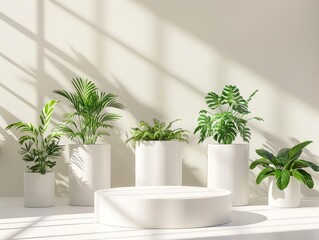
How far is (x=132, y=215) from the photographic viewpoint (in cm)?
575

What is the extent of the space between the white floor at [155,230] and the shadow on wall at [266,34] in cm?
186

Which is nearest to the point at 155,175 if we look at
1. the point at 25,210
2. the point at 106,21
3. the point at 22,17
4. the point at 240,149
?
the point at 240,149

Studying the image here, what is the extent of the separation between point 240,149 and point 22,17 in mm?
3408

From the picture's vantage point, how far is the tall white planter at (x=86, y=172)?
24.3 feet

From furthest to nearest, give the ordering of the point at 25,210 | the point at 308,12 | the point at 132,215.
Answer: the point at 308,12
the point at 25,210
the point at 132,215

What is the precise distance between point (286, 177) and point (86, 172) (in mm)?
2292

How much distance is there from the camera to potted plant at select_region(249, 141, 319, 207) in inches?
277

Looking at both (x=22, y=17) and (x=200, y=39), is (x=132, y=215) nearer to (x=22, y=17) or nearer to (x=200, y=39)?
(x=200, y=39)

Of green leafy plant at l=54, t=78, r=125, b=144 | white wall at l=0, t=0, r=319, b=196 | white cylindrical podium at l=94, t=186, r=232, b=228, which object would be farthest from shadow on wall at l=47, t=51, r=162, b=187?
white cylindrical podium at l=94, t=186, r=232, b=228

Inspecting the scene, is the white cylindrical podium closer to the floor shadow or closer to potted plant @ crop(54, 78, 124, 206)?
the floor shadow

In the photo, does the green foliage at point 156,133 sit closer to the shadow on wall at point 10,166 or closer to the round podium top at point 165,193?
the round podium top at point 165,193

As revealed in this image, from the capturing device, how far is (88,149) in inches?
293

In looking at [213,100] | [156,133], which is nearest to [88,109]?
[156,133]

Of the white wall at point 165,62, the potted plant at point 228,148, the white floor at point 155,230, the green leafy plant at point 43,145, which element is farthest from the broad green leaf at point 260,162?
the green leafy plant at point 43,145
